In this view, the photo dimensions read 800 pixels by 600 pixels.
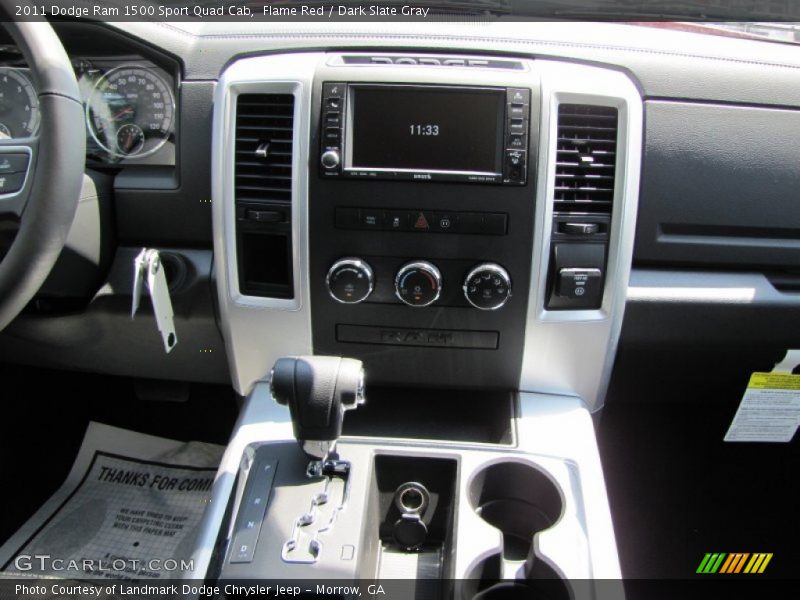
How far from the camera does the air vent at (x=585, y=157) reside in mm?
1165

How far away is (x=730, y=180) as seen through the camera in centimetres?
127

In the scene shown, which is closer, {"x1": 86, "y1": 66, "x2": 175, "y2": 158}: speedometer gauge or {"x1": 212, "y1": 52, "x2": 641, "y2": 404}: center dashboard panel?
{"x1": 212, "y1": 52, "x2": 641, "y2": 404}: center dashboard panel

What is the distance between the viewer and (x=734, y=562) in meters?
1.75

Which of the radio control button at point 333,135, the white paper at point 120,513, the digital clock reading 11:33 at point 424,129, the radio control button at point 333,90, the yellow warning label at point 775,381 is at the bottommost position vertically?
the white paper at point 120,513

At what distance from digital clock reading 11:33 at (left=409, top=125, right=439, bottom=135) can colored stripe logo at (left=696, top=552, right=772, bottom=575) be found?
1345 millimetres

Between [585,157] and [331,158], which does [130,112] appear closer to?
[331,158]

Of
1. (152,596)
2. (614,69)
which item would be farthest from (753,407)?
(152,596)

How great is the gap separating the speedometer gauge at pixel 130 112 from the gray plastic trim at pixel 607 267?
76cm

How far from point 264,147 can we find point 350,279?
28cm

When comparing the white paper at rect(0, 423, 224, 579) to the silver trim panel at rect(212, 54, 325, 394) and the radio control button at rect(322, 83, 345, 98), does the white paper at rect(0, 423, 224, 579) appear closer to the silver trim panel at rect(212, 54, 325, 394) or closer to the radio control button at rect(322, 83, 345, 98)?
the silver trim panel at rect(212, 54, 325, 394)

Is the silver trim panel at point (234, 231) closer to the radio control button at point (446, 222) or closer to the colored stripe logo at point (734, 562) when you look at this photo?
the radio control button at point (446, 222)

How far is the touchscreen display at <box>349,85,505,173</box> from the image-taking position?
114 cm

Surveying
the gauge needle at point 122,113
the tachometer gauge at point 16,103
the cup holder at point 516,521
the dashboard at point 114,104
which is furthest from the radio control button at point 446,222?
the tachometer gauge at point 16,103

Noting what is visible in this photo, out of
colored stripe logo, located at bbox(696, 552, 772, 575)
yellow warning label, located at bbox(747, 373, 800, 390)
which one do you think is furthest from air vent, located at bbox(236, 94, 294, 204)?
colored stripe logo, located at bbox(696, 552, 772, 575)
